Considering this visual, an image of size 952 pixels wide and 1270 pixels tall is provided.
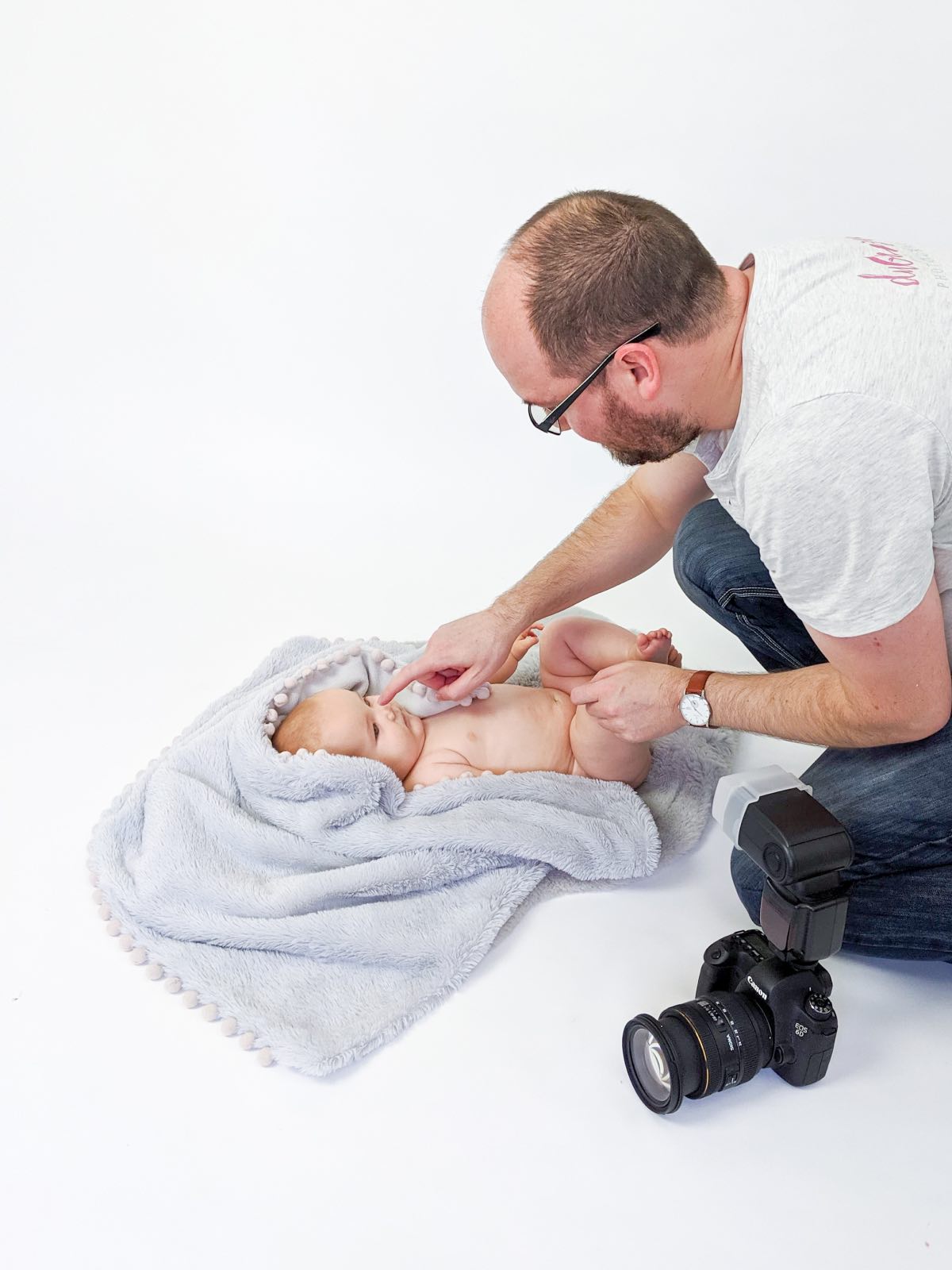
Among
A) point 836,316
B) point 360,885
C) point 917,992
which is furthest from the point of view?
point 360,885

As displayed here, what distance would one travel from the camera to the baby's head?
213 centimetres

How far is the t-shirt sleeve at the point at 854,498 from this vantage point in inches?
56.6

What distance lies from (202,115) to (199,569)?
118 cm

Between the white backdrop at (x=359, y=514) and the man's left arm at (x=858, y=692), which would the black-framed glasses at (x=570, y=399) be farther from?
the white backdrop at (x=359, y=514)

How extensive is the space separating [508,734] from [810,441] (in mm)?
966

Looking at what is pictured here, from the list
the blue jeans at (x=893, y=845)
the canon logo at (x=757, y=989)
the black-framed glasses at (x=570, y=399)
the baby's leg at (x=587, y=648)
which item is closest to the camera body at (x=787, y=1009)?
the canon logo at (x=757, y=989)

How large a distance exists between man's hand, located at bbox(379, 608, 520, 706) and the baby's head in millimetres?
62

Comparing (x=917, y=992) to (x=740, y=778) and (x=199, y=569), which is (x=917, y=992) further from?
(x=199, y=569)

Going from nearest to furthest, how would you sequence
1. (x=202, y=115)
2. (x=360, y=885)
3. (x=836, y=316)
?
(x=836, y=316), (x=360, y=885), (x=202, y=115)

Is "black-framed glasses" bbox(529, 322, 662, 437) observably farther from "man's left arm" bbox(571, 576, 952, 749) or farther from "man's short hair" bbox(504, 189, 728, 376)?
"man's left arm" bbox(571, 576, 952, 749)

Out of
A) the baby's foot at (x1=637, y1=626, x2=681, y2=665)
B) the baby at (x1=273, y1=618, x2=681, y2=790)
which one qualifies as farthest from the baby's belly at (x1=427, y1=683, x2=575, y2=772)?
the baby's foot at (x1=637, y1=626, x2=681, y2=665)

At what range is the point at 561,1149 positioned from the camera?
5.23 ft

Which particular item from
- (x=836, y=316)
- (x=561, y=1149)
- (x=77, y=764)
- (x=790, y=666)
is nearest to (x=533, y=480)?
(x=790, y=666)

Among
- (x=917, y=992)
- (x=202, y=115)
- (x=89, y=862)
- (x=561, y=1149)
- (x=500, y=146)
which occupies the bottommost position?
(x=917, y=992)
